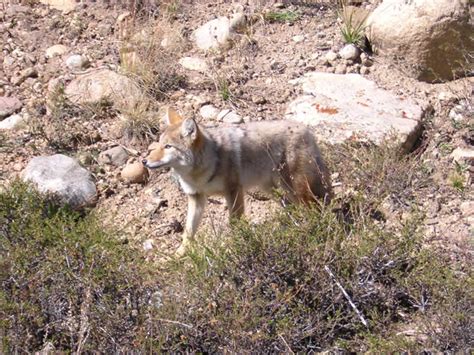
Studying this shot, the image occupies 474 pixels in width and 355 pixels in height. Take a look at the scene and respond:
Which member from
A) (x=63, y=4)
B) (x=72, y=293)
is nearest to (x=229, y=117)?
(x=63, y=4)

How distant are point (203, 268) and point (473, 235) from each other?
2502 mm

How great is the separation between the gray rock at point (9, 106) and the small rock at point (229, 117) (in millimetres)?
2724

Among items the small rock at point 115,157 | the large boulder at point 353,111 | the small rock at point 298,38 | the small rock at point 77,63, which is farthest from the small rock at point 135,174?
the small rock at point 298,38

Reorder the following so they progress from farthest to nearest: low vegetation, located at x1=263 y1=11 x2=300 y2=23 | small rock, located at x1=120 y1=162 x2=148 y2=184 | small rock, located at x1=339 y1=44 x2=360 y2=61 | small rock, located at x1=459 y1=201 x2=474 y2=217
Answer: low vegetation, located at x1=263 y1=11 x2=300 y2=23
small rock, located at x1=339 y1=44 x2=360 y2=61
small rock, located at x1=120 y1=162 x2=148 y2=184
small rock, located at x1=459 y1=201 x2=474 y2=217

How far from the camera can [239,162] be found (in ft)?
24.7

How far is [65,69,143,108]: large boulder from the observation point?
9.34 metres

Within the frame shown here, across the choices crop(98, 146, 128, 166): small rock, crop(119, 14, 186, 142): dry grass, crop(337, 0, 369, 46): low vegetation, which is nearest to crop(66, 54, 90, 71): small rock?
crop(119, 14, 186, 142): dry grass

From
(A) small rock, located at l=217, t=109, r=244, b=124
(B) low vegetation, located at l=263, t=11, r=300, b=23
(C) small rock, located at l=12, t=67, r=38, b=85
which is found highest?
(B) low vegetation, located at l=263, t=11, r=300, b=23

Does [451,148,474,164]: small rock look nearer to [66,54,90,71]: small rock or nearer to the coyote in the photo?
the coyote

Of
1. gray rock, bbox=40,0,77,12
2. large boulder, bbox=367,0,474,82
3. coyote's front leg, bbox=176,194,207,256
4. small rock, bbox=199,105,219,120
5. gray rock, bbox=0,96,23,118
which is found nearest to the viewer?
coyote's front leg, bbox=176,194,207,256

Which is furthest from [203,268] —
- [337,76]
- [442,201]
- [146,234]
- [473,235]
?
[337,76]

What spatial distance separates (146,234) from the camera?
301 inches

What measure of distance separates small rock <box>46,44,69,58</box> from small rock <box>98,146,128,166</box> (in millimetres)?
2225

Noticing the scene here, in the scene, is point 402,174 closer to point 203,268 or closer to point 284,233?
point 284,233
